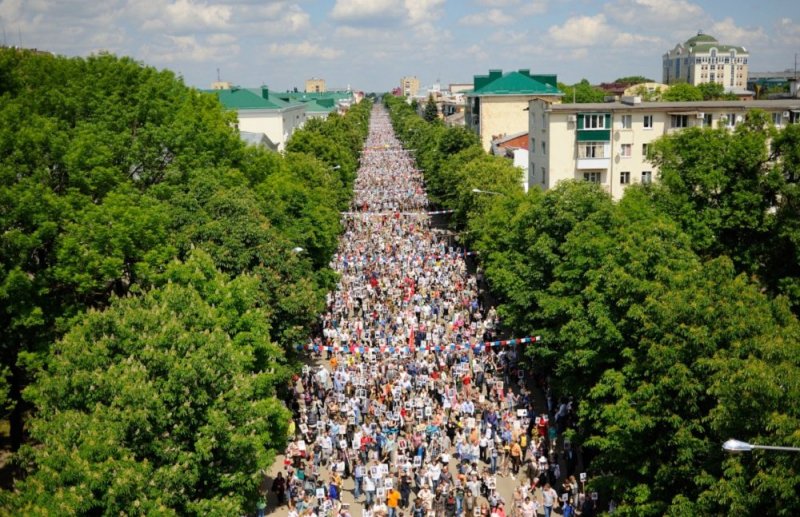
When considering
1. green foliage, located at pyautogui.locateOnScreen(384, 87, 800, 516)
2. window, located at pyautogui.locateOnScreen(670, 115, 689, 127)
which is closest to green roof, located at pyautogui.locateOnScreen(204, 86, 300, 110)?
window, located at pyautogui.locateOnScreen(670, 115, 689, 127)

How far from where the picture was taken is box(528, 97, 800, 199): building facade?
178 ft

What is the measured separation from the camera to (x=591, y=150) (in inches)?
2153

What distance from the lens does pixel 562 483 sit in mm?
24141

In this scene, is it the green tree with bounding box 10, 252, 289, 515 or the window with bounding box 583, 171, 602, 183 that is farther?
the window with bounding box 583, 171, 602, 183

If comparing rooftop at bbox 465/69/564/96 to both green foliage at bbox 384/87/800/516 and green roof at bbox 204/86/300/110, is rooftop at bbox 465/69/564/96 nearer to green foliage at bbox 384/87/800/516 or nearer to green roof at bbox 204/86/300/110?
green roof at bbox 204/86/300/110

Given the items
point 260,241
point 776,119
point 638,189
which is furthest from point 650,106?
point 260,241

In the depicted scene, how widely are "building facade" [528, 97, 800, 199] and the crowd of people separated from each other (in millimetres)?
13904

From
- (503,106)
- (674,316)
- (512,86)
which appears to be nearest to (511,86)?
(512,86)

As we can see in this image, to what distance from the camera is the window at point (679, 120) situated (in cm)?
5490

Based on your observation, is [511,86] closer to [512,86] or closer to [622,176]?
[512,86]

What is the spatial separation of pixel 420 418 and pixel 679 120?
36.4 meters

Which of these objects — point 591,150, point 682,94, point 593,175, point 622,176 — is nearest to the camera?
point 591,150

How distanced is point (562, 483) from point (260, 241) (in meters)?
12.5

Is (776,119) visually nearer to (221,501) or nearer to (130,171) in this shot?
(130,171)
